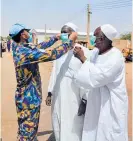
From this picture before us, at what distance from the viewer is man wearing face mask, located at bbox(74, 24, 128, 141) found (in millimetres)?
3363

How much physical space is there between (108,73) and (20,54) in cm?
109

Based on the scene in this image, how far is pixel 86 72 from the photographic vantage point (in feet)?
11.2

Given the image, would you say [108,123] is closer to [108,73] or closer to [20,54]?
[108,73]

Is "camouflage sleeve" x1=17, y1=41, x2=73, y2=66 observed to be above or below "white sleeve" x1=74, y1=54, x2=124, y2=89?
above

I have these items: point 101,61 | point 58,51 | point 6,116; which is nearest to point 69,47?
point 58,51

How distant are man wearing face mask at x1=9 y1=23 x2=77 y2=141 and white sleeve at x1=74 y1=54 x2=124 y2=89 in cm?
47

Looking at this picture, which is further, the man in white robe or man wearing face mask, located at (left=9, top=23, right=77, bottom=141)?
the man in white robe

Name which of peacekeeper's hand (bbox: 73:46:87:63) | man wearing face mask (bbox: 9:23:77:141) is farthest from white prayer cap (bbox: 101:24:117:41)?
man wearing face mask (bbox: 9:23:77:141)

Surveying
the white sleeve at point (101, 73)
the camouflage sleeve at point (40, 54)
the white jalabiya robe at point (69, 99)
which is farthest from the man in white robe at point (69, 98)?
the white sleeve at point (101, 73)

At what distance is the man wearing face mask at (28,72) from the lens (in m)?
3.74

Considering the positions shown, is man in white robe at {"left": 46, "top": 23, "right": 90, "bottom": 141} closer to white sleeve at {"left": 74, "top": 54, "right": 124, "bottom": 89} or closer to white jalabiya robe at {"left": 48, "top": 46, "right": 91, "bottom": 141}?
white jalabiya robe at {"left": 48, "top": 46, "right": 91, "bottom": 141}

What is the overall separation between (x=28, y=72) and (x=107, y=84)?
103 centimetres

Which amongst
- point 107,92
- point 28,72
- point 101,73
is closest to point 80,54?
point 101,73

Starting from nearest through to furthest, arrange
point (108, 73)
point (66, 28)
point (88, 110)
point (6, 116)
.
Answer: point (108, 73), point (88, 110), point (66, 28), point (6, 116)
